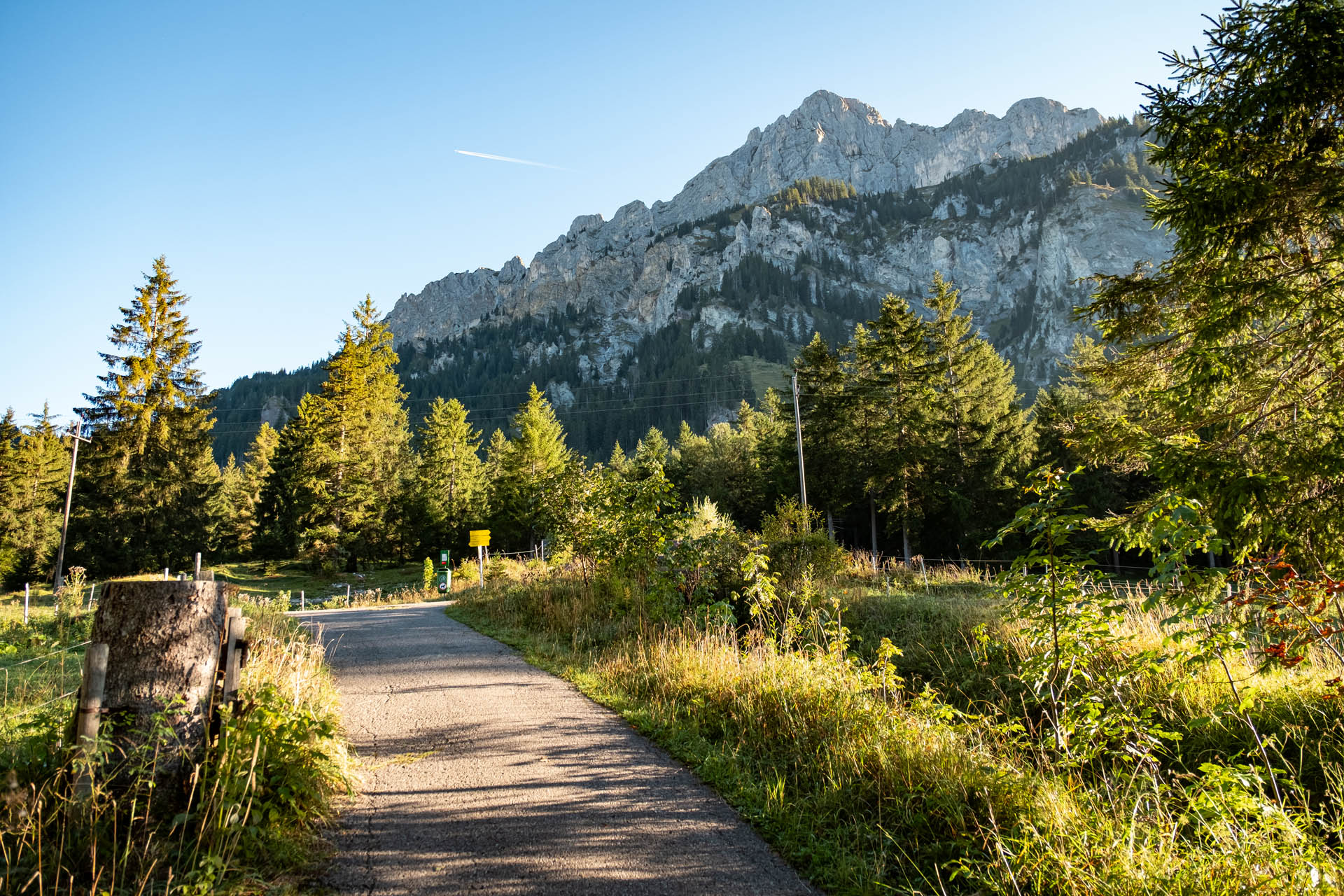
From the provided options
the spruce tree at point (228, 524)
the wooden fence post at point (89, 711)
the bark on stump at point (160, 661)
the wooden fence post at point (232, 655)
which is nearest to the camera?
the wooden fence post at point (89, 711)

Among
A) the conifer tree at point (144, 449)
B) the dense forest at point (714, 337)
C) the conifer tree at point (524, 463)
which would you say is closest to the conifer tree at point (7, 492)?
the conifer tree at point (144, 449)

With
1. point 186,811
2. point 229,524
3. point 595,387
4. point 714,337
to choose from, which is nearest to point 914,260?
point 714,337

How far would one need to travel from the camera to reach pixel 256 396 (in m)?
171

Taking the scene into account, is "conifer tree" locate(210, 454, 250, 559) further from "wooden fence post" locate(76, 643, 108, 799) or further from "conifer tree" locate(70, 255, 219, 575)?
"wooden fence post" locate(76, 643, 108, 799)

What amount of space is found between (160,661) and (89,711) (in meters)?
0.31

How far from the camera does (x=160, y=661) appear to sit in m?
3.10

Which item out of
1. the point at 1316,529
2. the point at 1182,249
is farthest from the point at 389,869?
the point at 1182,249

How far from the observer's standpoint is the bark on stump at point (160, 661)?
301cm

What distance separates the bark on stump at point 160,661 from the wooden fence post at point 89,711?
0.12 metres

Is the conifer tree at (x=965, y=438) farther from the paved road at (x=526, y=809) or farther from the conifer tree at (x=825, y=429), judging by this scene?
the paved road at (x=526, y=809)

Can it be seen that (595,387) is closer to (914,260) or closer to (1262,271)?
(914,260)

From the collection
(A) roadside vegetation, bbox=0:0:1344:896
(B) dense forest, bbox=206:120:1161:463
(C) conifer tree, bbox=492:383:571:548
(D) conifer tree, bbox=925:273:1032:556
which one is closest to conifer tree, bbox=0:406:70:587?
(C) conifer tree, bbox=492:383:571:548

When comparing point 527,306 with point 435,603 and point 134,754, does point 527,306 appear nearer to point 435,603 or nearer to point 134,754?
point 435,603

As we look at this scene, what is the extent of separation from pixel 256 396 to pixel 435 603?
18514 cm
